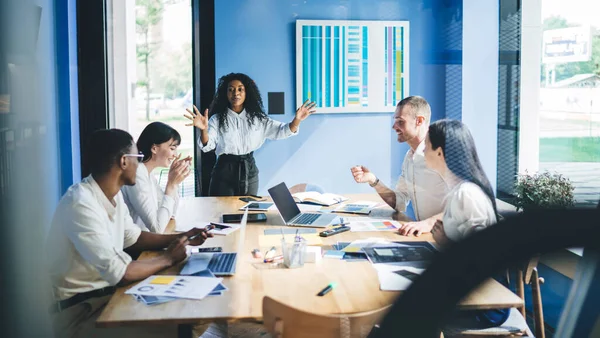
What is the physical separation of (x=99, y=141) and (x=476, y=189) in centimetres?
152

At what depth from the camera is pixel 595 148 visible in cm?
304

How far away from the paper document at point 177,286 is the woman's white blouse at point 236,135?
85.6 inches

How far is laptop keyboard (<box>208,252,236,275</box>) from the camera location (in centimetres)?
204

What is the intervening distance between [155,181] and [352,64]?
1719mm

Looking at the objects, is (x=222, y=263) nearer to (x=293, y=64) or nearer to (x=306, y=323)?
(x=306, y=323)

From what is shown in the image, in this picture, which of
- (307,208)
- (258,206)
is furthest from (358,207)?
(258,206)

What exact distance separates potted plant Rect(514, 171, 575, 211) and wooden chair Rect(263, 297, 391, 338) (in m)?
1.47

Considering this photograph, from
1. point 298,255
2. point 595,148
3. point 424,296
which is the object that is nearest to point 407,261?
point 298,255

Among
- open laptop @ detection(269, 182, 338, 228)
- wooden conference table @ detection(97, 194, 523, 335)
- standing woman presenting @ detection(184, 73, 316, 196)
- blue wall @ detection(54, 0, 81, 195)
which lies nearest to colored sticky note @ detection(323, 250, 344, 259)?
wooden conference table @ detection(97, 194, 523, 335)

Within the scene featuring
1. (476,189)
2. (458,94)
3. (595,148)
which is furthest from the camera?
(458,94)

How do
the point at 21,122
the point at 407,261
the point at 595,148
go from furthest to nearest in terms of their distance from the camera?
1. the point at 595,148
2. the point at 407,261
3. the point at 21,122

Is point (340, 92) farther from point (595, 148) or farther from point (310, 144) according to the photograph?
point (595, 148)

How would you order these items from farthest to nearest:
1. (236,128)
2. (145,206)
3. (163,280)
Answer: (236,128), (145,206), (163,280)

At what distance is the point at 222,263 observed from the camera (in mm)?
2123
